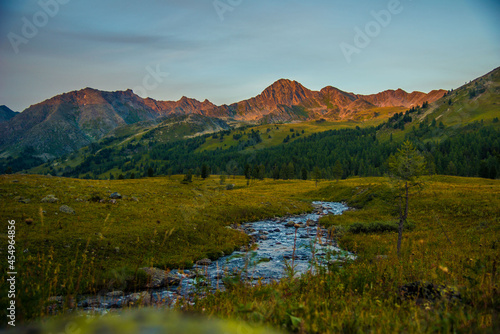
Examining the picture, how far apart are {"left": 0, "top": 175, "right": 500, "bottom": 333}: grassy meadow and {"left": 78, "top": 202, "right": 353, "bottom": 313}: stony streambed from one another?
0.73 meters

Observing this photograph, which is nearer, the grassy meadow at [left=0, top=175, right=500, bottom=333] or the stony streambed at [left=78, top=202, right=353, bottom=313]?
the grassy meadow at [left=0, top=175, right=500, bottom=333]

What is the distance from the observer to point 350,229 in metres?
26.0

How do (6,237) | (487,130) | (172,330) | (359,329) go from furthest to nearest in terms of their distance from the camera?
(487,130) → (6,237) → (359,329) → (172,330)

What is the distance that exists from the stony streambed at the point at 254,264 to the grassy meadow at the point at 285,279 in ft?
2.40

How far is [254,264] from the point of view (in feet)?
18.4

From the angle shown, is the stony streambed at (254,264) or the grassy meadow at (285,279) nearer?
the grassy meadow at (285,279)

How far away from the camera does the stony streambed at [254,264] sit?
6711mm

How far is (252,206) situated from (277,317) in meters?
35.1

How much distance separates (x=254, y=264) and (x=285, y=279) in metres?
1.24

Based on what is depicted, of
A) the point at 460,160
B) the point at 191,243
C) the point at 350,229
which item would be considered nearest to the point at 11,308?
the point at 191,243

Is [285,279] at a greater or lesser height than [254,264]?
lesser

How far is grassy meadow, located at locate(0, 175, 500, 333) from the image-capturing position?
3863mm

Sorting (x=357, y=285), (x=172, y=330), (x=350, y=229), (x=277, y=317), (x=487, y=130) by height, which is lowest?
(x=350, y=229)

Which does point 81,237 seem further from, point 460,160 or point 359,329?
point 460,160
